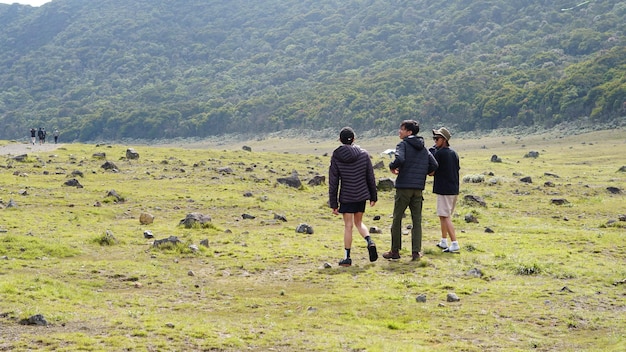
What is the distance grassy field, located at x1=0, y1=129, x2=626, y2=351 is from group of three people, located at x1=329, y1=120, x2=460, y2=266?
22.5 inches

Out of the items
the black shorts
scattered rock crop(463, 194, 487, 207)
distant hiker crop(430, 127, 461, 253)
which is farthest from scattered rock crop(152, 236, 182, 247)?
scattered rock crop(463, 194, 487, 207)

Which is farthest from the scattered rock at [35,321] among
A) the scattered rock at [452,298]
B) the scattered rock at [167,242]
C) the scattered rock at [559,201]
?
the scattered rock at [559,201]

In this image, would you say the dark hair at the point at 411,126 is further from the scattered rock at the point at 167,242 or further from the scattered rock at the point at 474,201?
the scattered rock at the point at 474,201

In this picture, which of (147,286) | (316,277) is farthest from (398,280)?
(147,286)

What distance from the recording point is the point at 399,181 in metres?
13.5

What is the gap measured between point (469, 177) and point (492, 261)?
2231 centimetres

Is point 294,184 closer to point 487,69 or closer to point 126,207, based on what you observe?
point 126,207

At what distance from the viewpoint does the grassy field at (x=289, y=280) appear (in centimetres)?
847

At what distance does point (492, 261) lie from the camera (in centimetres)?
1330

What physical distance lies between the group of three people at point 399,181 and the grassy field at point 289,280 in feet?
1.88

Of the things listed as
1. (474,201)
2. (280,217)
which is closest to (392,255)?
(280,217)

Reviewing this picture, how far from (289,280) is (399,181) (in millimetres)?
3146

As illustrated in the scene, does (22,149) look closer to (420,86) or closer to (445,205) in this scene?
(445,205)

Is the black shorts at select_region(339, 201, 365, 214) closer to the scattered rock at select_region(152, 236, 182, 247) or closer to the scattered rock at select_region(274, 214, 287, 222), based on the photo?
the scattered rock at select_region(152, 236, 182, 247)
